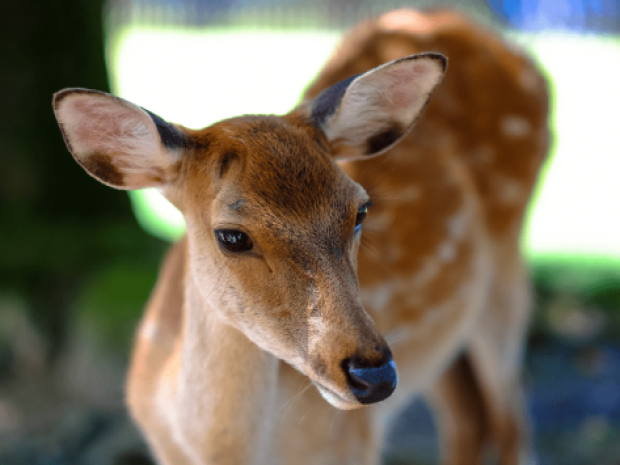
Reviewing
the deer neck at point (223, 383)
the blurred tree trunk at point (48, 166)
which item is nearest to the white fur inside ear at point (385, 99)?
the deer neck at point (223, 383)

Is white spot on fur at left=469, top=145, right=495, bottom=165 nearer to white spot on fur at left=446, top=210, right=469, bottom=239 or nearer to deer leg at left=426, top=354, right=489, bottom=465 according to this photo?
white spot on fur at left=446, top=210, right=469, bottom=239

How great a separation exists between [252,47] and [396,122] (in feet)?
38.8

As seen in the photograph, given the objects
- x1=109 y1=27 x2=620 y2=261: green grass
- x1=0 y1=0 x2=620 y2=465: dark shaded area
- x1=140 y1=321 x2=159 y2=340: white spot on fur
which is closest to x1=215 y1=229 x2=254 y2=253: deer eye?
x1=140 y1=321 x2=159 y2=340: white spot on fur

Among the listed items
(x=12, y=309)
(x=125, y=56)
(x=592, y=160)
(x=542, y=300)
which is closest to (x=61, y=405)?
(x=12, y=309)

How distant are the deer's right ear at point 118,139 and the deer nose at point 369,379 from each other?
2.23 ft

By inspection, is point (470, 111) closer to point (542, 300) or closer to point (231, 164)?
point (231, 164)

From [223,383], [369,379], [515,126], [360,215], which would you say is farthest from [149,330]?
[515,126]

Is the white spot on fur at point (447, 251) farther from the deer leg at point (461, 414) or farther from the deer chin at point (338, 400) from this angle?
the deer chin at point (338, 400)

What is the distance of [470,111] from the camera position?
3.12 meters

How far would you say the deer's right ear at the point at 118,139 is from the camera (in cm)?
162

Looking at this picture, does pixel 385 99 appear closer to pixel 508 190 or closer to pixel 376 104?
pixel 376 104

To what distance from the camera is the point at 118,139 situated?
67.7 inches

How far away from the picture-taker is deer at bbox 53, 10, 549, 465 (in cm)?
160

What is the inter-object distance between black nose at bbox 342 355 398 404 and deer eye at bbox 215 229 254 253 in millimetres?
356
